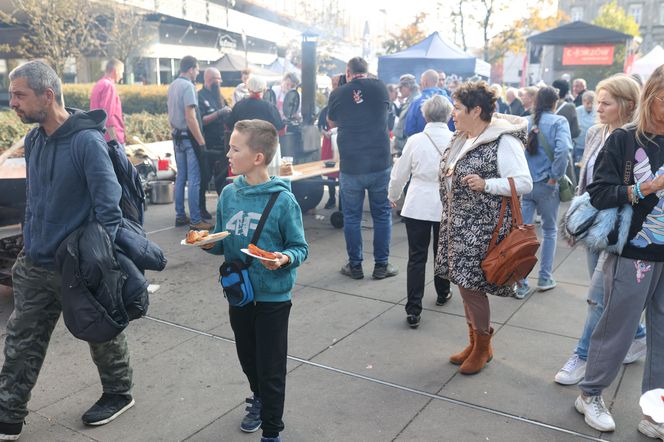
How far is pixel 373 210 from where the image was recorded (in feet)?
19.6

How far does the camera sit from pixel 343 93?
5.85 meters

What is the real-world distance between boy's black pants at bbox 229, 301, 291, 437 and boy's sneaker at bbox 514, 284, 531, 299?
10.2 feet

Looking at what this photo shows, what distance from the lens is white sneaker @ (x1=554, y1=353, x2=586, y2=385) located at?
372cm

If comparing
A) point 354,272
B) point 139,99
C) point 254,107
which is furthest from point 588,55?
point 354,272

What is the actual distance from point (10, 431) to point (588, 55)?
26.6 meters

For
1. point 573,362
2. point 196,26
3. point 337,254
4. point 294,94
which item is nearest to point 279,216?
point 573,362

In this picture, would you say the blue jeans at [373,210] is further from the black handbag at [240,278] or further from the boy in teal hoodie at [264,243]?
the black handbag at [240,278]

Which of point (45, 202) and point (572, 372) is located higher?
point (45, 202)

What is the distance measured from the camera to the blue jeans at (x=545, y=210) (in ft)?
17.7

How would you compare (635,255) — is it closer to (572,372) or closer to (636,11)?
(572,372)

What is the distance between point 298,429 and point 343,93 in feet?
11.6

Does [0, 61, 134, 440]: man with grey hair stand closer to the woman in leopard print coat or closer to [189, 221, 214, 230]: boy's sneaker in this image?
the woman in leopard print coat

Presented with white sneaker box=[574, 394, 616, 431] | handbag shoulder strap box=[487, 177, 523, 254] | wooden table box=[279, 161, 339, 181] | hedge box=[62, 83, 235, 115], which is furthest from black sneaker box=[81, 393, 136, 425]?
hedge box=[62, 83, 235, 115]

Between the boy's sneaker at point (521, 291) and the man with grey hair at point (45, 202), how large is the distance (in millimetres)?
3673
